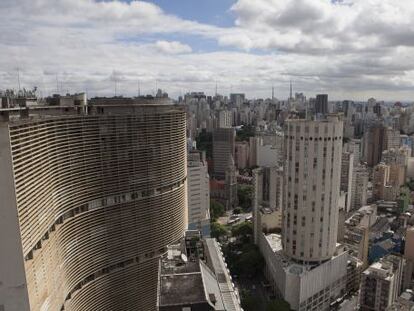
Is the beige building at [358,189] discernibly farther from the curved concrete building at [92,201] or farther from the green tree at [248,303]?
the curved concrete building at [92,201]

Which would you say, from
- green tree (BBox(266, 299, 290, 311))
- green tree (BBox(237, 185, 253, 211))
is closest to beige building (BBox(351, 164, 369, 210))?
green tree (BBox(237, 185, 253, 211))

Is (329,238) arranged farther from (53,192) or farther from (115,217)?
(53,192)

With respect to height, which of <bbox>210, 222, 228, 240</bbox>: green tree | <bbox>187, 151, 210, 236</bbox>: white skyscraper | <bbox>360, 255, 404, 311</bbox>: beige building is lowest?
<bbox>210, 222, 228, 240</bbox>: green tree

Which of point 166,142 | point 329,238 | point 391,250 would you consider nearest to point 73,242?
point 166,142

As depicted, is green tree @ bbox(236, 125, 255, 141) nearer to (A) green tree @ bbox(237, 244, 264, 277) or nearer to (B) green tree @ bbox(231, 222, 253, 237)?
(B) green tree @ bbox(231, 222, 253, 237)

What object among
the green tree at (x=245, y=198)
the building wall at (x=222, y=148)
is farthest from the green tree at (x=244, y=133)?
the green tree at (x=245, y=198)

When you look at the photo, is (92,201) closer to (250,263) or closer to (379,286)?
(250,263)

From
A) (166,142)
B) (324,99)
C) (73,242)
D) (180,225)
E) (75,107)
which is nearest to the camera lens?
(73,242)
